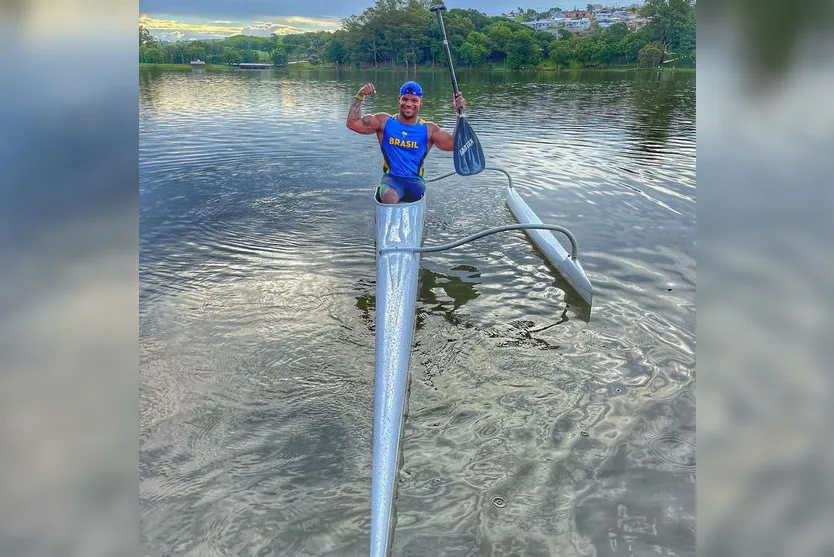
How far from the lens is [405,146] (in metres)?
6.15

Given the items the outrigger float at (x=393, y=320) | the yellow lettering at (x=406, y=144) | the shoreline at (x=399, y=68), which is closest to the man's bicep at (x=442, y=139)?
the yellow lettering at (x=406, y=144)

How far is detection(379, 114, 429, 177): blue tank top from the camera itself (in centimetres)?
616

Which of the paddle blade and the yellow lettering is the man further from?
the paddle blade

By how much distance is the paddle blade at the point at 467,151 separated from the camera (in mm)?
6453

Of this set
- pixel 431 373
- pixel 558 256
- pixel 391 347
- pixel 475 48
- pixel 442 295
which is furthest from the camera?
pixel 475 48

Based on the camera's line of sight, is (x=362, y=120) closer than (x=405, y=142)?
No

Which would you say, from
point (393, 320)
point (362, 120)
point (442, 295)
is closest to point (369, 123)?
point (362, 120)

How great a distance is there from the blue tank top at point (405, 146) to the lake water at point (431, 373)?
3.61 ft

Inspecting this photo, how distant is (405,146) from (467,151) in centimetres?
79

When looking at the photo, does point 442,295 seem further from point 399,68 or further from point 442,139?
point 399,68

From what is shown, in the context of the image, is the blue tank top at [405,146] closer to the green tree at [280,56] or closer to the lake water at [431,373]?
the lake water at [431,373]
